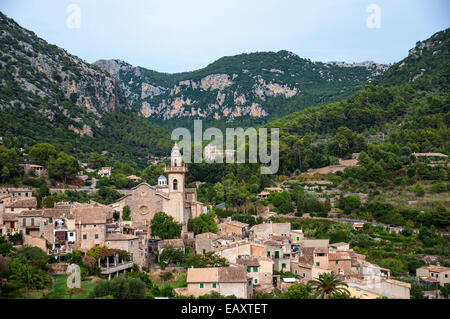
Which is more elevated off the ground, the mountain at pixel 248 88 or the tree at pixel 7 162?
the mountain at pixel 248 88

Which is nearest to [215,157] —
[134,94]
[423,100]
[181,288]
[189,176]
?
[189,176]

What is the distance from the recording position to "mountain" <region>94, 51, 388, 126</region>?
120 meters

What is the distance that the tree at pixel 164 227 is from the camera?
3306 centimetres

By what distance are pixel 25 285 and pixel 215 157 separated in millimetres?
43875

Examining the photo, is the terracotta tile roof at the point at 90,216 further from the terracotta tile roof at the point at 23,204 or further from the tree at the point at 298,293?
the tree at the point at 298,293

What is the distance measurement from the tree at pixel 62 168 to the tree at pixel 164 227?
17.7m

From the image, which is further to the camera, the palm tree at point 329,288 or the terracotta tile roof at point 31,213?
the terracotta tile roof at point 31,213

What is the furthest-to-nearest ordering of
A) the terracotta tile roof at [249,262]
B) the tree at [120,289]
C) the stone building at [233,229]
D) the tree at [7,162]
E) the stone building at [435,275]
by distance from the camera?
the tree at [7,162], the stone building at [233,229], the stone building at [435,275], the terracotta tile roof at [249,262], the tree at [120,289]

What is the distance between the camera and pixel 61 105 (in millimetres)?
71625

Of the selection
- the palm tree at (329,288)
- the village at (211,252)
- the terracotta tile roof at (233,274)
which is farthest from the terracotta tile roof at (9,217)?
the palm tree at (329,288)

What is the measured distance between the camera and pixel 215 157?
63688 mm

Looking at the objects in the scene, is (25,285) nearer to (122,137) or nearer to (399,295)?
(399,295)

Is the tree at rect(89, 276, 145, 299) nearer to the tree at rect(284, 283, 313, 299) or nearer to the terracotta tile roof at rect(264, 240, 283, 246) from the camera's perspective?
the tree at rect(284, 283, 313, 299)

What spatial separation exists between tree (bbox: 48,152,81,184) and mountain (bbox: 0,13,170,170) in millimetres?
8440
